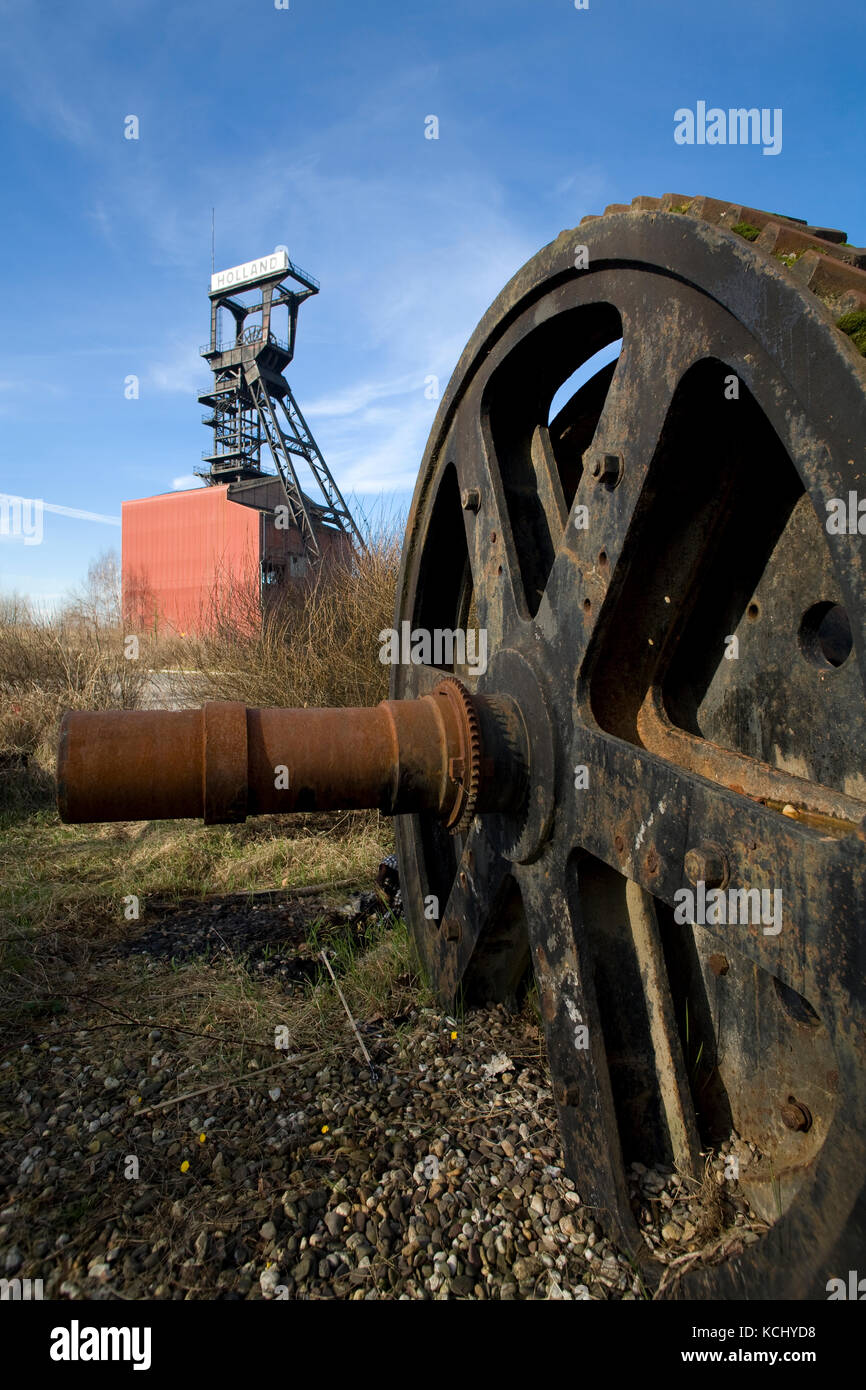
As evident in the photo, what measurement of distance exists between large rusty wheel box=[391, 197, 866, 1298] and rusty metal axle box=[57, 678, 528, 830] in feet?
0.44

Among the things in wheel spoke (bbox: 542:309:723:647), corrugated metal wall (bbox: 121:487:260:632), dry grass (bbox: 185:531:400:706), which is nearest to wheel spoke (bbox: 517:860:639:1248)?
wheel spoke (bbox: 542:309:723:647)

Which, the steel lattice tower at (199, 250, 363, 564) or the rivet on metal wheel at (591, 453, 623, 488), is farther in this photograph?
the steel lattice tower at (199, 250, 363, 564)

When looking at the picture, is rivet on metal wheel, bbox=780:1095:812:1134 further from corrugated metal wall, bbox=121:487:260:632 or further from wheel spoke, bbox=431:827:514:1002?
corrugated metal wall, bbox=121:487:260:632

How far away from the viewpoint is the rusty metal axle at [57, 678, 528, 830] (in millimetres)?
1785

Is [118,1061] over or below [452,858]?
below

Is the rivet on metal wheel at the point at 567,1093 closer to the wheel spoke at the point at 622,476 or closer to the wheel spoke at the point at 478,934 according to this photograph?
the wheel spoke at the point at 478,934

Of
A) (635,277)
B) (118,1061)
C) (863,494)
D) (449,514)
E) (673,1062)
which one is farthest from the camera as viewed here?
(449,514)

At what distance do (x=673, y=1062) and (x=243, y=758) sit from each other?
1.17 meters

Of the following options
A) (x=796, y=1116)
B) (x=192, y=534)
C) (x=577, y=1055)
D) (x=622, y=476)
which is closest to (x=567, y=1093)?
(x=577, y=1055)

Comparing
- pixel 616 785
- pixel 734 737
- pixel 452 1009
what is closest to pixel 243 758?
pixel 616 785

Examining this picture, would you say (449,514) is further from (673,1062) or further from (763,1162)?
(763,1162)

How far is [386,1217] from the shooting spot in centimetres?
178

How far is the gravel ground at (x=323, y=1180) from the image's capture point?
163cm

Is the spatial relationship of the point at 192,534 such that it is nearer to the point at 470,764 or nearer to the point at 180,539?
the point at 180,539
